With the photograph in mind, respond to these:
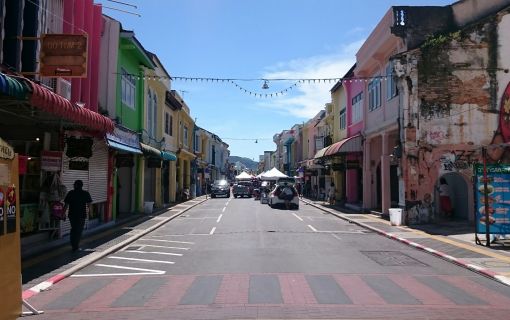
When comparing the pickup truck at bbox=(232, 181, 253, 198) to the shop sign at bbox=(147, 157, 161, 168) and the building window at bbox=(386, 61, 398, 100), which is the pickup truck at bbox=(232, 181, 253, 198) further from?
the building window at bbox=(386, 61, 398, 100)

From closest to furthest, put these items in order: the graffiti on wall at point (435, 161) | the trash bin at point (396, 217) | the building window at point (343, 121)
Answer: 1. the trash bin at point (396, 217)
2. the graffiti on wall at point (435, 161)
3. the building window at point (343, 121)

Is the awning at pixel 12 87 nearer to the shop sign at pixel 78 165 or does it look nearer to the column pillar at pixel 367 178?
the shop sign at pixel 78 165

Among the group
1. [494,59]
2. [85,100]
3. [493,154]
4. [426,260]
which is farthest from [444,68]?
[85,100]

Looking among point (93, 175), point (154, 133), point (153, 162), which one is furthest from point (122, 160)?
point (154, 133)

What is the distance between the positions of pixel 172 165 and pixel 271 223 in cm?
1786

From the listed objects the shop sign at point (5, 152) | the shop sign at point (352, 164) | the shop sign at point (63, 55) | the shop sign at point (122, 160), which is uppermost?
the shop sign at point (63, 55)

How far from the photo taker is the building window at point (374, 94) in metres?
26.8

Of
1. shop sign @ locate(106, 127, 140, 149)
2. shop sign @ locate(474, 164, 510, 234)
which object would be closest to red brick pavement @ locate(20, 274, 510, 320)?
shop sign @ locate(474, 164, 510, 234)

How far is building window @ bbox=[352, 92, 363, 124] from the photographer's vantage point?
31344 millimetres

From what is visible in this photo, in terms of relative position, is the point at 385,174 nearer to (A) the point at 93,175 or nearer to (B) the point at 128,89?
(B) the point at 128,89

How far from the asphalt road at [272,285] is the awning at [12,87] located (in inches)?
139

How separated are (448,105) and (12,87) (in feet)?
56.2

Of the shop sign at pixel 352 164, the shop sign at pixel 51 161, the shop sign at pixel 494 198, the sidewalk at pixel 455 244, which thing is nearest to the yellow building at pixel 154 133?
the shop sign at pixel 352 164

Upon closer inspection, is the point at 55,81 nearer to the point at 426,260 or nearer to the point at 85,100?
the point at 85,100
